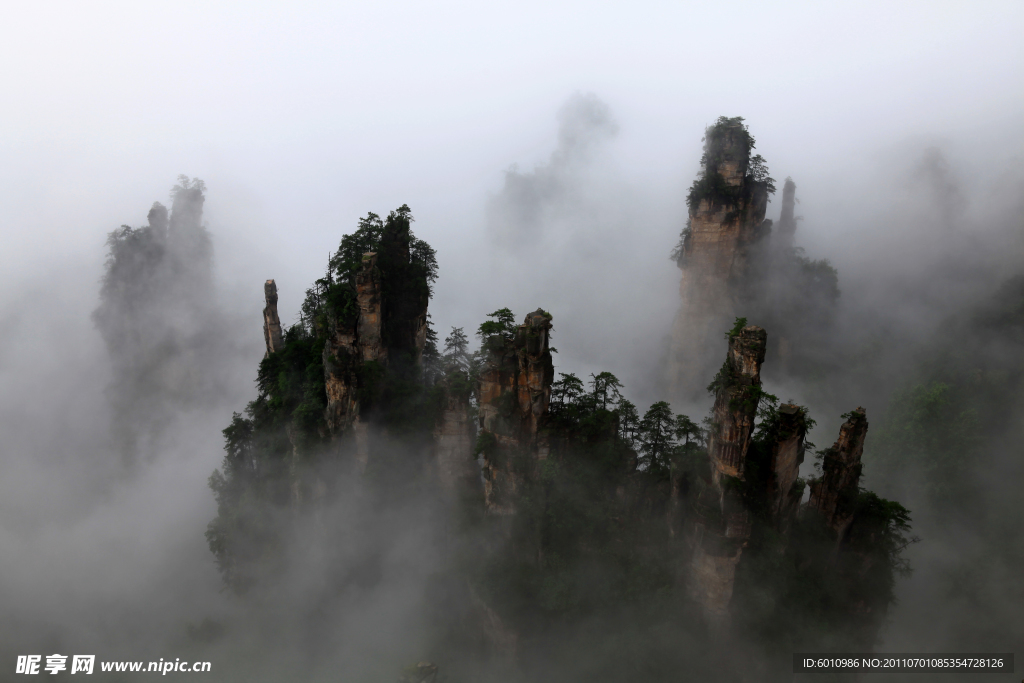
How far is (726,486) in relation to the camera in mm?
26047

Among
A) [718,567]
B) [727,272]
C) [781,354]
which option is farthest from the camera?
[781,354]

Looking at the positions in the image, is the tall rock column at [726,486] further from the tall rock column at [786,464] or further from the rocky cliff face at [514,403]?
the rocky cliff face at [514,403]

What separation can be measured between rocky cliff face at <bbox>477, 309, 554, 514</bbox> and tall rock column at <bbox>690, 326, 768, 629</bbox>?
9.62 m

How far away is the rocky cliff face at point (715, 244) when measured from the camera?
46.9 m

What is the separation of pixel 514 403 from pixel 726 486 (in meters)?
12.2

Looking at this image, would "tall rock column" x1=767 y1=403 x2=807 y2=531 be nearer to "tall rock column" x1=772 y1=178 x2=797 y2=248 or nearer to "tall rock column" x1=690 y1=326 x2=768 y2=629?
"tall rock column" x1=690 y1=326 x2=768 y2=629

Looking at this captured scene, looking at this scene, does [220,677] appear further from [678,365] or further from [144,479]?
[678,365]

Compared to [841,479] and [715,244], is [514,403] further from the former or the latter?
[715,244]

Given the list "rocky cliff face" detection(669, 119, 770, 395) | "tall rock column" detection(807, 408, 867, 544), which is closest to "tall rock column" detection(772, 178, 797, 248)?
"rocky cliff face" detection(669, 119, 770, 395)

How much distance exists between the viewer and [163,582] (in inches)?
2048

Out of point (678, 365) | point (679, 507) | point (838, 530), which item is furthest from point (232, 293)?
point (838, 530)

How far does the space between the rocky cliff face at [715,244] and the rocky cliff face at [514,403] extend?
89.9 ft

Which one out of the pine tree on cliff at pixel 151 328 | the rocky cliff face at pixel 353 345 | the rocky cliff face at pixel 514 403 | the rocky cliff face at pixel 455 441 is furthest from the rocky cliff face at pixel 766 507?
the pine tree on cliff at pixel 151 328

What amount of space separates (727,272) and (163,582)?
65228 millimetres
